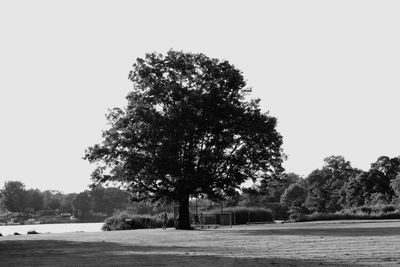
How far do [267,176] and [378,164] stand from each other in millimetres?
70525

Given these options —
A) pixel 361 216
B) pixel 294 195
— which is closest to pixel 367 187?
pixel 294 195

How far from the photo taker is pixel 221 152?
1766 inches

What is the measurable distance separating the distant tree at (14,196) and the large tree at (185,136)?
317 ft

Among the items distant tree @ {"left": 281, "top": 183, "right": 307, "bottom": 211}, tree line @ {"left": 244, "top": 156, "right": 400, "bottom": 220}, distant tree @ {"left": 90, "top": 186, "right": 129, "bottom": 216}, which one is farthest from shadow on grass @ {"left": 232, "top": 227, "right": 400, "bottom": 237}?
distant tree @ {"left": 281, "top": 183, "right": 307, "bottom": 211}

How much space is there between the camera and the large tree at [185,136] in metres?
42.8

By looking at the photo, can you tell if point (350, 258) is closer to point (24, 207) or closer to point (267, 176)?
point (267, 176)

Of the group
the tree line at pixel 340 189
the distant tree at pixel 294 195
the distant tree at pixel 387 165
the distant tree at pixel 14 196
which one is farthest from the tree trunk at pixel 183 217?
the distant tree at pixel 14 196

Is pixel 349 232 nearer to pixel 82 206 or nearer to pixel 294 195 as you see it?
pixel 82 206

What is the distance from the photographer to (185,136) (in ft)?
141

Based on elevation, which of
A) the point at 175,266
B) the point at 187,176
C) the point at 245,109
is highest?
the point at 245,109

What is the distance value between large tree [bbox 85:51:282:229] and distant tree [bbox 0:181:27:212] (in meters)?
96.7

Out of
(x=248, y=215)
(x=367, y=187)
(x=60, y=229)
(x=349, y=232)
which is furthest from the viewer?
(x=367, y=187)

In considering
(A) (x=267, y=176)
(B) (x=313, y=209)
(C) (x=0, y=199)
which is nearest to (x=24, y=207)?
(C) (x=0, y=199)

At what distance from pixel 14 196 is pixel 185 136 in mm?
106525
